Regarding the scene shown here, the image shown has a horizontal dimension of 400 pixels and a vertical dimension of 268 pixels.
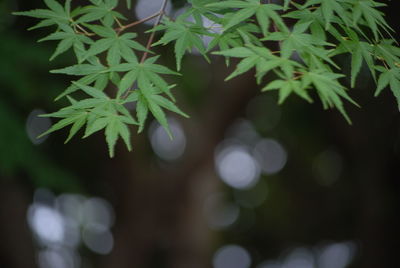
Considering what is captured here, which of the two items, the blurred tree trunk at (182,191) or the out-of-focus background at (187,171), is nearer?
the out-of-focus background at (187,171)

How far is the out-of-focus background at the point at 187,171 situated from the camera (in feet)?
15.8

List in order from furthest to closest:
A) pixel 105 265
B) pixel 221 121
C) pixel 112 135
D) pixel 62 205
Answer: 1. pixel 62 205
2. pixel 105 265
3. pixel 221 121
4. pixel 112 135

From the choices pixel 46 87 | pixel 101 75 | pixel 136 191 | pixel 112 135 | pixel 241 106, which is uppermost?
pixel 46 87

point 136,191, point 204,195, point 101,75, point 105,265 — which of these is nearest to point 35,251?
point 105,265

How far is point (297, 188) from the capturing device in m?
9.31

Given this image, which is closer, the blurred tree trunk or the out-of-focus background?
the out-of-focus background

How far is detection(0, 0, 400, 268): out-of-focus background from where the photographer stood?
15.8 ft

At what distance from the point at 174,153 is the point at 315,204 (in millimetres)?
2649

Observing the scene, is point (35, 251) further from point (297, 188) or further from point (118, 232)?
point (297, 188)

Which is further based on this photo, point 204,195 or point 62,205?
point 62,205

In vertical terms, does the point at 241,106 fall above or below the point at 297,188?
above

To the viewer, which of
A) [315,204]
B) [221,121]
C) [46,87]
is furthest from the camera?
[315,204]

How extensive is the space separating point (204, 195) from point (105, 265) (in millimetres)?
1493

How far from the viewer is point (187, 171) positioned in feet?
18.7
